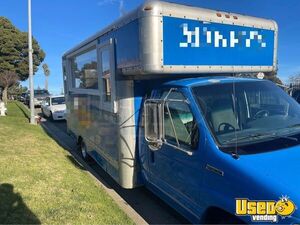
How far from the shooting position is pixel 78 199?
5.59m

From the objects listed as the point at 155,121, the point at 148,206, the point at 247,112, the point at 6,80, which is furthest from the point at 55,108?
the point at 6,80

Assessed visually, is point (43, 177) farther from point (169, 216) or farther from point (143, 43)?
point (143, 43)

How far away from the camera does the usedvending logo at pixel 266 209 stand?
280 centimetres

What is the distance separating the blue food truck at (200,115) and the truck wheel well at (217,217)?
0.01m

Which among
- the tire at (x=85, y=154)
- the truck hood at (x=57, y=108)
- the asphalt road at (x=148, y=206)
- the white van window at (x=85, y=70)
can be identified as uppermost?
the white van window at (x=85, y=70)

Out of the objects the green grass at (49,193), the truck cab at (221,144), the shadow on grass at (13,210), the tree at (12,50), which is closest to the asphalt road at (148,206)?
the green grass at (49,193)

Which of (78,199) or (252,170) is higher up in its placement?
(252,170)

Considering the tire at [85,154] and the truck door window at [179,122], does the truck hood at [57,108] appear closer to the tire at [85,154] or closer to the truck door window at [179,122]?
the tire at [85,154]

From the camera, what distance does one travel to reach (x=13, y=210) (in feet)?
16.2

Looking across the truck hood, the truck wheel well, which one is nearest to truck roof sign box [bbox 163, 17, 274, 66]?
the truck wheel well

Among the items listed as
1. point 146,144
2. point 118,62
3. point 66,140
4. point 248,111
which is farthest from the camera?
point 66,140

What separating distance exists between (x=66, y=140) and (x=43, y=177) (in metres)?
6.44

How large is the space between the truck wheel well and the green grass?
1432 mm

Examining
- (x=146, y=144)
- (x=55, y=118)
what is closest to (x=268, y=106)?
(x=146, y=144)
